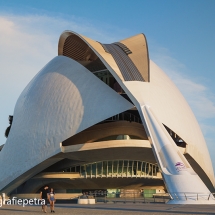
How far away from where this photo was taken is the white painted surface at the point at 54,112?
33500 mm

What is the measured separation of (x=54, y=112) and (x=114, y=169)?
7721mm

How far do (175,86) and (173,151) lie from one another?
18.0 metres

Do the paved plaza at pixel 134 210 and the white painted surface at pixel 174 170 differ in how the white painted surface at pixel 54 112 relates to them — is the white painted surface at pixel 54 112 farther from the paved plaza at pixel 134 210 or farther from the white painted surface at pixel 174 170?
the paved plaza at pixel 134 210

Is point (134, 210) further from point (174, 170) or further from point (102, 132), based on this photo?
point (102, 132)

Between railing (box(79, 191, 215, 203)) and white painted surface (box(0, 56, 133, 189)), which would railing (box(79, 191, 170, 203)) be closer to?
railing (box(79, 191, 215, 203))

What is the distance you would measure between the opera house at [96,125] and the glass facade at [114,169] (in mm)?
91

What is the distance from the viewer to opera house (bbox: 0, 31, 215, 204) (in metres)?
33.5

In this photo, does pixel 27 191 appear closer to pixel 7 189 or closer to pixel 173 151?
pixel 7 189

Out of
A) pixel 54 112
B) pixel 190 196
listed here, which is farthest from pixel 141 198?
pixel 54 112

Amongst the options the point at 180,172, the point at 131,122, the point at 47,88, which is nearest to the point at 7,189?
the point at 47,88

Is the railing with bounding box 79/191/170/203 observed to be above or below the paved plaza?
above

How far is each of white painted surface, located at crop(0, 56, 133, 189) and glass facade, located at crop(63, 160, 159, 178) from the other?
557cm

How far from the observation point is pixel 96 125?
36.3m

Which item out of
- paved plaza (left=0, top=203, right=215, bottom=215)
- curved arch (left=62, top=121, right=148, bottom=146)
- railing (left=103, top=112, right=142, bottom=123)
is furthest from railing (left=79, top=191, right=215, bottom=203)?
railing (left=103, top=112, right=142, bottom=123)
